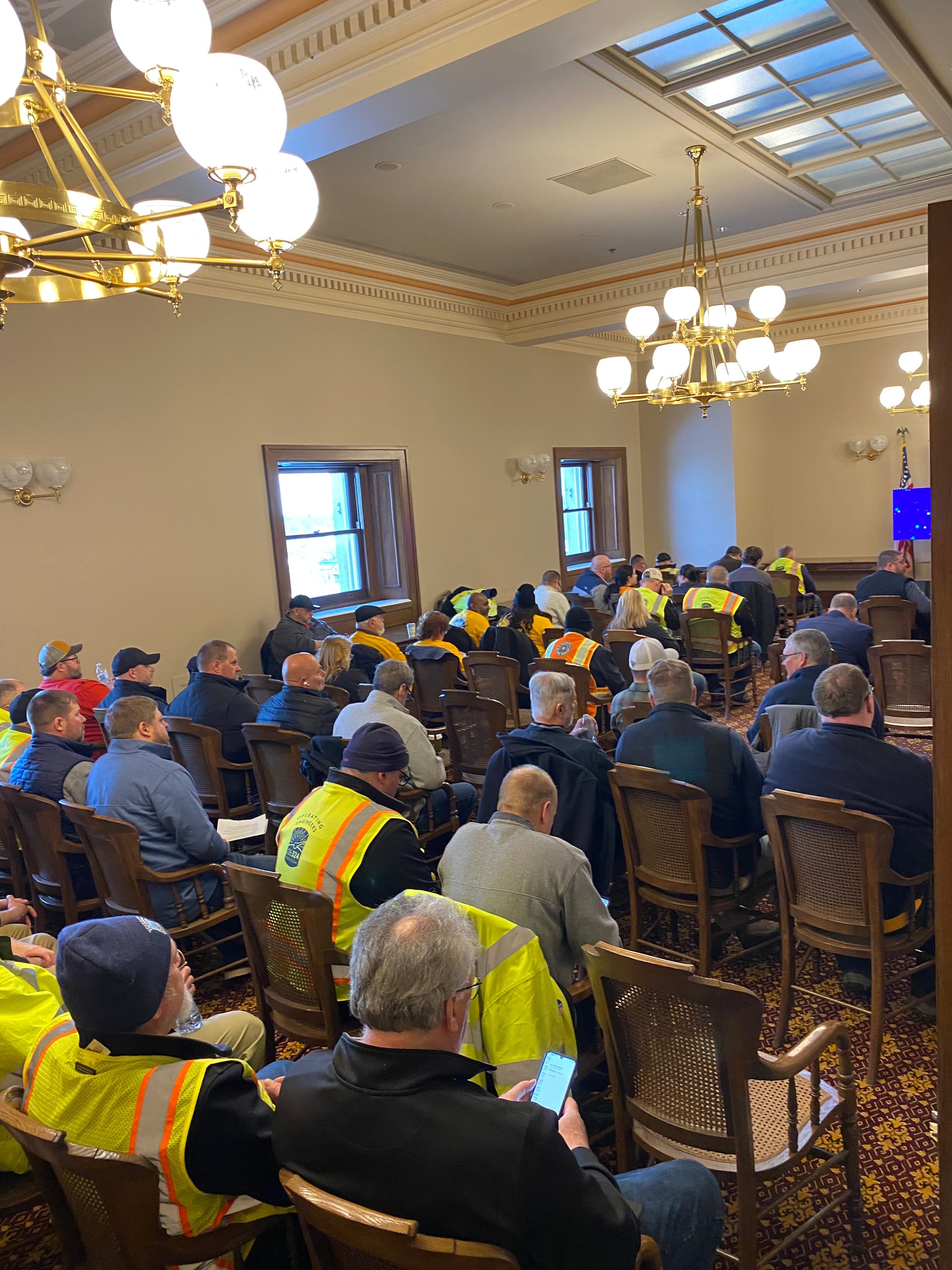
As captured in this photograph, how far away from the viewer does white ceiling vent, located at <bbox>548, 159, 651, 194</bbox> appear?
5.90 meters

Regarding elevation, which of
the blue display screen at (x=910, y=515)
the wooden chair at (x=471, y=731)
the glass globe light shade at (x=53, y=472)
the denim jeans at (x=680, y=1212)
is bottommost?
the denim jeans at (x=680, y=1212)

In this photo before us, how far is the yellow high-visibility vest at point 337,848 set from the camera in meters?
2.28

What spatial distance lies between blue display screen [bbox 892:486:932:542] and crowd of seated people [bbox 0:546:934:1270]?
793cm

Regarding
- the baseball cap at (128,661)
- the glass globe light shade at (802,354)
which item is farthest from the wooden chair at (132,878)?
the glass globe light shade at (802,354)

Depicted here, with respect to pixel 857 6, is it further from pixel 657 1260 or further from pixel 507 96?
pixel 657 1260

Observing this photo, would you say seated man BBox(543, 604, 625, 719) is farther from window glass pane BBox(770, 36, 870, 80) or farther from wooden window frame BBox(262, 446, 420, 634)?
window glass pane BBox(770, 36, 870, 80)

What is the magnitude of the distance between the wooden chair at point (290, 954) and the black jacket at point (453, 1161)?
82cm

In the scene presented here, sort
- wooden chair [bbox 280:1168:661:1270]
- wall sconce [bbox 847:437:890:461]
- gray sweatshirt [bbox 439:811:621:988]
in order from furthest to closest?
1. wall sconce [bbox 847:437:890:461]
2. gray sweatshirt [bbox 439:811:621:988]
3. wooden chair [bbox 280:1168:661:1270]

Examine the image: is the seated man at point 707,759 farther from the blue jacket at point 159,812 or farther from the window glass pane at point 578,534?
the window glass pane at point 578,534

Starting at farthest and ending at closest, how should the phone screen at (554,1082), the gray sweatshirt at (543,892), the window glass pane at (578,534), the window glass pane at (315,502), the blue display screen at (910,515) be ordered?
1. the window glass pane at (578,534)
2. the blue display screen at (910,515)
3. the window glass pane at (315,502)
4. the gray sweatshirt at (543,892)
5. the phone screen at (554,1082)

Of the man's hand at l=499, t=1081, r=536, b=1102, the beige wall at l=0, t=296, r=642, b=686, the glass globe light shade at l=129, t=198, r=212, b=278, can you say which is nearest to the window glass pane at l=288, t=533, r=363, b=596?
the beige wall at l=0, t=296, r=642, b=686

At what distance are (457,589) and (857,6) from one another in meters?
5.65

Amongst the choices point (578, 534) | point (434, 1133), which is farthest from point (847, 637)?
point (578, 534)

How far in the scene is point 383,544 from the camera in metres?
8.52
